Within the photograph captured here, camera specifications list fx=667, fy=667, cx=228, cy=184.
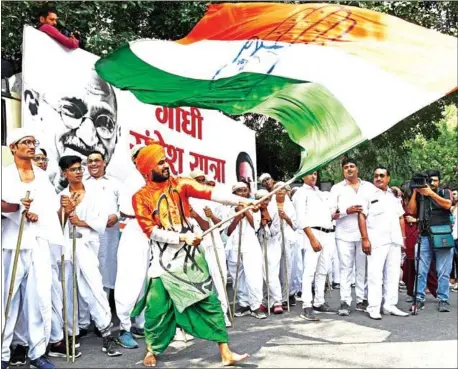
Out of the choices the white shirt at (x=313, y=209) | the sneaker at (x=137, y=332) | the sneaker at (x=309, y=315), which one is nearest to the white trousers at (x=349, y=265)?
the white shirt at (x=313, y=209)

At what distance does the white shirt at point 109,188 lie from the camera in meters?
6.08

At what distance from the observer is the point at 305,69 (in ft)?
14.9

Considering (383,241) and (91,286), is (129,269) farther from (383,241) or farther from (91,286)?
(383,241)

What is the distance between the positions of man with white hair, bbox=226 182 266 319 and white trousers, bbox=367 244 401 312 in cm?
119

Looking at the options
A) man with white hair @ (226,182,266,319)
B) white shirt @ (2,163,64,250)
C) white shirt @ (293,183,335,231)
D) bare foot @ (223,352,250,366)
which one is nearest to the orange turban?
white shirt @ (2,163,64,250)

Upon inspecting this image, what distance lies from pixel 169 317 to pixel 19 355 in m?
1.23

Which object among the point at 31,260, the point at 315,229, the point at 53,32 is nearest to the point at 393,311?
the point at 315,229

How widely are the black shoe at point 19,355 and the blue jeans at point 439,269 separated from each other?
4.43 meters

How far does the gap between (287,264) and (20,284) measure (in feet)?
13.5

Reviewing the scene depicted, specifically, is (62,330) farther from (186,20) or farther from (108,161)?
(186,20)

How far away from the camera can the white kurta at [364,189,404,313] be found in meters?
7.28

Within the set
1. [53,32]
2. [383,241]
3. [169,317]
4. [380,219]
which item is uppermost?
[53,32]

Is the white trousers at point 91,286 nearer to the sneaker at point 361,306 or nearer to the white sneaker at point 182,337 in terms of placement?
the white sneaker at point 182,337

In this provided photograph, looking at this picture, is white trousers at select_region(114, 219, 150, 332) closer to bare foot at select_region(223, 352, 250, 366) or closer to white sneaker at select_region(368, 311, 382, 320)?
bare foot at select_region(223, 352, 250, 366)
